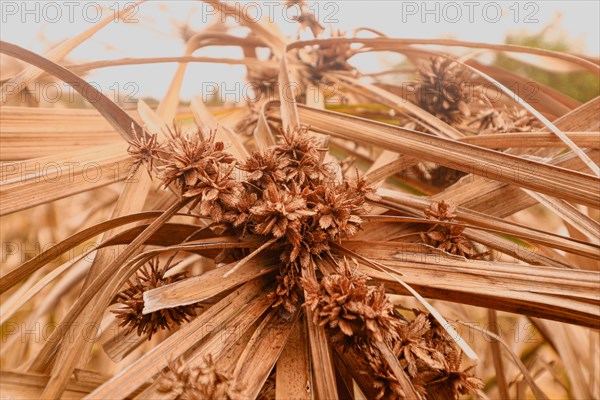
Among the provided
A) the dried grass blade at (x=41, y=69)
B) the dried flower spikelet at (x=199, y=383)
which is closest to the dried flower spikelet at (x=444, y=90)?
the dried grass blade at (x=41, y=69)

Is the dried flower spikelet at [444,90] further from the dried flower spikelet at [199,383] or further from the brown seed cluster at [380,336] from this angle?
the dried flower spikelet at [199,383]

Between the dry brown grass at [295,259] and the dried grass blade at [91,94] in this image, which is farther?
the dried grass blade at [91,94]

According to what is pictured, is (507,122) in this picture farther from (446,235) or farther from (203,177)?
(203,177)

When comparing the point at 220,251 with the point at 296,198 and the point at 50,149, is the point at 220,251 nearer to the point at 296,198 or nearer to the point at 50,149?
the point at 296,198
